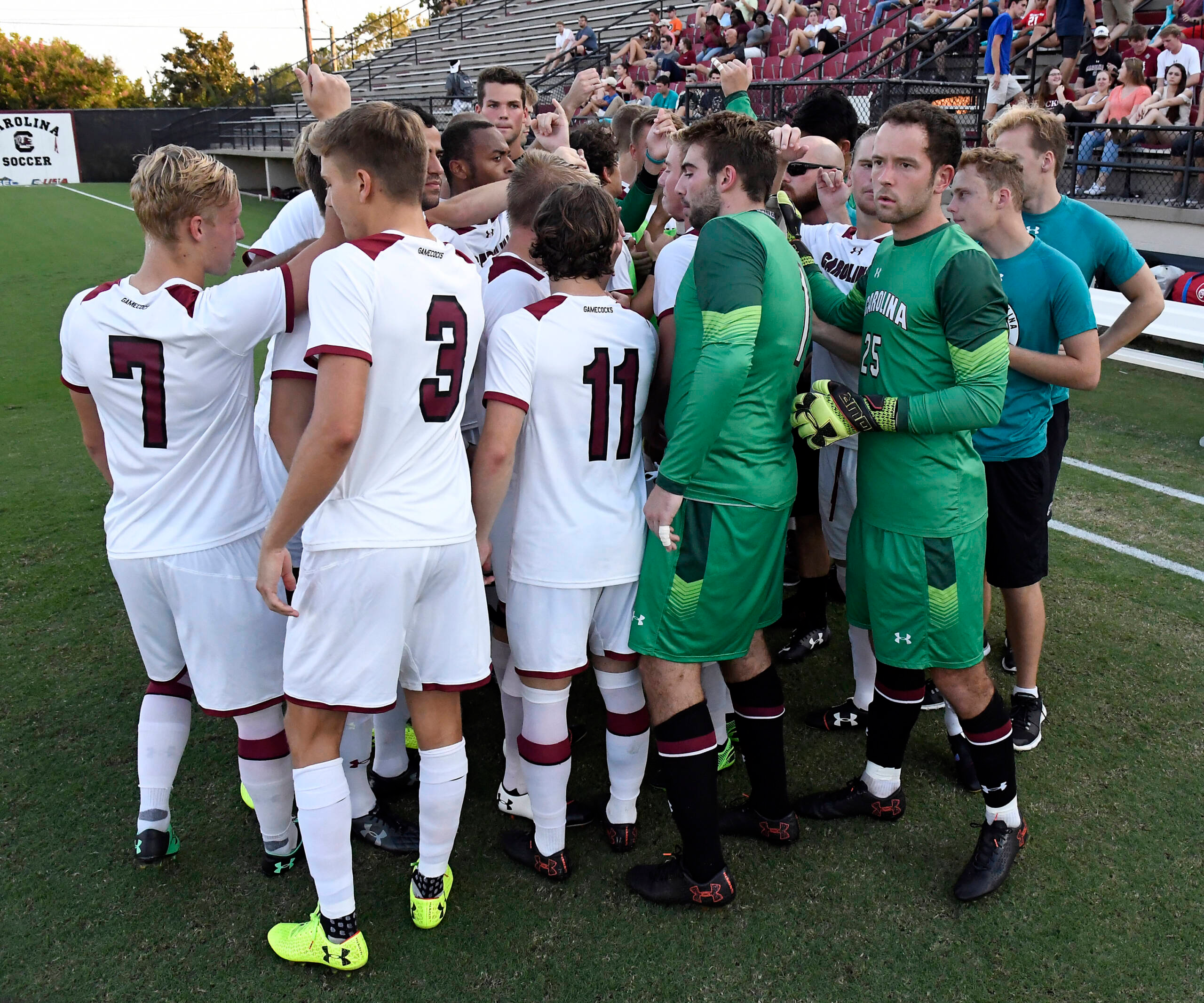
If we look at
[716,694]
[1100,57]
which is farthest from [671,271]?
[1100,57]

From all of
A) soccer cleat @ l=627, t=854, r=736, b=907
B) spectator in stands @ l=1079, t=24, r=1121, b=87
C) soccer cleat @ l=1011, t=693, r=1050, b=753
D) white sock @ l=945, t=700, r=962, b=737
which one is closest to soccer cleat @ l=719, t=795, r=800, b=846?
soccer cleat @ l=627, t=854, r=736, b=907

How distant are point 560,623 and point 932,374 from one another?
130 cm

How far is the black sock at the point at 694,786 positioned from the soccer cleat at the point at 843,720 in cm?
107

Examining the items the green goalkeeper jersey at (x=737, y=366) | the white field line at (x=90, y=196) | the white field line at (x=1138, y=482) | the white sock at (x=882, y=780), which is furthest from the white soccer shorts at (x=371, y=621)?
the white field line at (x=90, y=196)

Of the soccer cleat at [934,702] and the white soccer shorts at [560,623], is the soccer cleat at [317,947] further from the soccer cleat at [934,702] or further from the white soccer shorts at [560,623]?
the soccer cleat at [934,702]

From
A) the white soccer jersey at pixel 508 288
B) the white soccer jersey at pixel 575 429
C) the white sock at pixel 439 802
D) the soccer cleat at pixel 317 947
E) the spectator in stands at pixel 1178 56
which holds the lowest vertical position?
the soccer cleat at pixel 317 947

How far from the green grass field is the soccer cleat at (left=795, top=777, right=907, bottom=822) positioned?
0.14ft

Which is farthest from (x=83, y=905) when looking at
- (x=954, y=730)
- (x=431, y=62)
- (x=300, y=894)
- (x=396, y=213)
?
(x=431, y=62)

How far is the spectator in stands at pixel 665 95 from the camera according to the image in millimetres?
14703

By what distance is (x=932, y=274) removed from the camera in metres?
2.66

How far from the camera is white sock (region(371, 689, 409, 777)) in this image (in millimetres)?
3254

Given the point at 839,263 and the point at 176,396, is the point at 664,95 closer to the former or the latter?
the point at 839,263

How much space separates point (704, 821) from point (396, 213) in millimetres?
1876

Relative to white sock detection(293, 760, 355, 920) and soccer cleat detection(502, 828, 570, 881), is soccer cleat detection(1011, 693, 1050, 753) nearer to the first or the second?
soccer cleat detection(502, 828, 570, 881)
